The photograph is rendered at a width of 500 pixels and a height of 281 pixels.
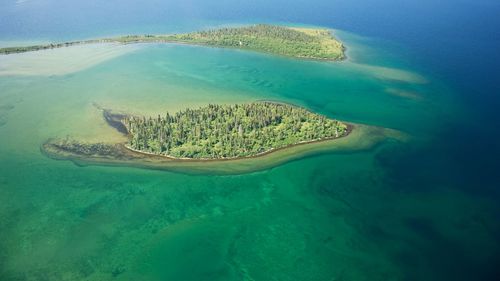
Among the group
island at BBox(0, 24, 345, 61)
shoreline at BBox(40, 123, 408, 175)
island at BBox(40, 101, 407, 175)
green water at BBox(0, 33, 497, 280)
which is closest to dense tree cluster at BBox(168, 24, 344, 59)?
island at BBox(0, 24, 345, 61)

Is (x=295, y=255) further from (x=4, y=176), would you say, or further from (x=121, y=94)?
(x=121, y=94)

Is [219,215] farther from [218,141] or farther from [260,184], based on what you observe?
[218,141]

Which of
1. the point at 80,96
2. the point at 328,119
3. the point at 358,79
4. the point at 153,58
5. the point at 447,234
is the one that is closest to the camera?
the point at 447,234

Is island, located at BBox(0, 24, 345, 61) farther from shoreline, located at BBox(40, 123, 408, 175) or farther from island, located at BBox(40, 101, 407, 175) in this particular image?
shoreline, located at BBox(40, 123, 408, 175)

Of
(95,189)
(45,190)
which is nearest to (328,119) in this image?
(95,189)

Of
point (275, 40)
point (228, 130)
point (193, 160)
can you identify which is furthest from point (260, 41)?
point (193, 160)

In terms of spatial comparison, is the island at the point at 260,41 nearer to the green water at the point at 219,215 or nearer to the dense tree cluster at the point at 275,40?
the dense tree cluster at the point at 275,40

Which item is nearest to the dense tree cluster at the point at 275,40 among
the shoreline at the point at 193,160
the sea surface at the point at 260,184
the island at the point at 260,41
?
the island at the point at 260,41
